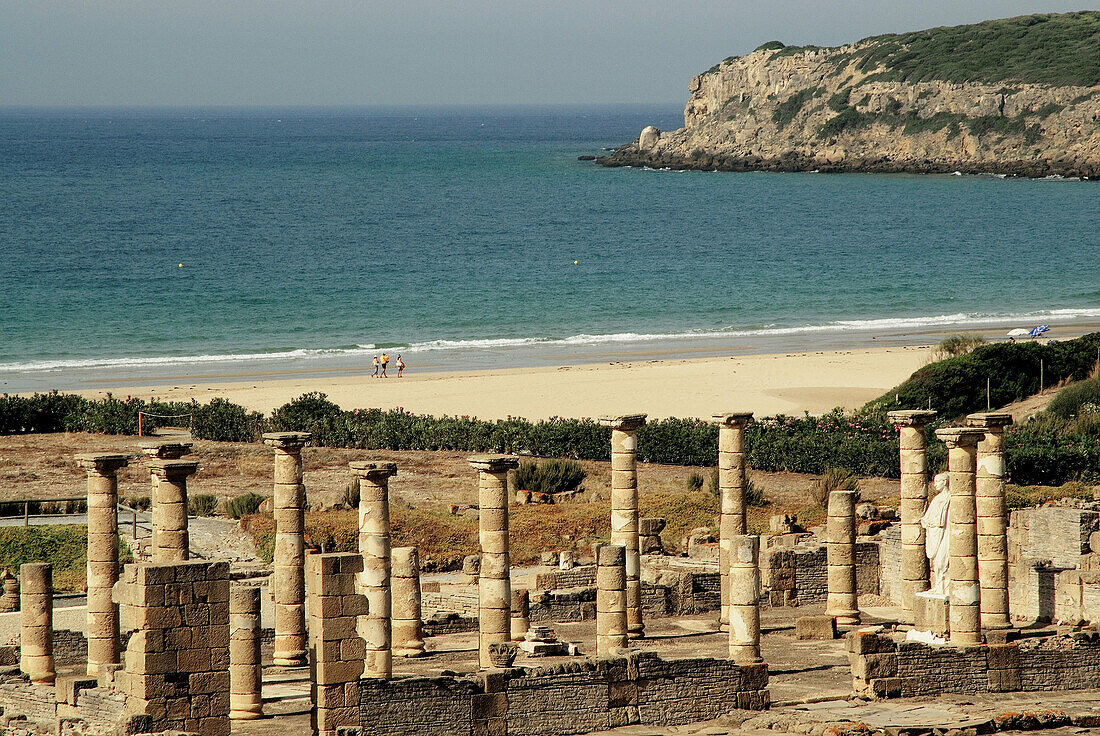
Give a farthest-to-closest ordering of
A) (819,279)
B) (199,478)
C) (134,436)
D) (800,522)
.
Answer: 1. (819,279)
2. (134,436)
3. (199,478)
4. (800,522)

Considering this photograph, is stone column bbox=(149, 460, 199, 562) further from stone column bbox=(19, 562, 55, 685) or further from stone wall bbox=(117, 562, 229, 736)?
stone wall bbox=(117, 562, 229, 736)

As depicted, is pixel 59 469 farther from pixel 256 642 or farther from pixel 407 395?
pixel 256 642

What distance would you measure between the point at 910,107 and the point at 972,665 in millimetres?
136612

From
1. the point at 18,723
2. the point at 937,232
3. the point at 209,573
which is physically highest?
the point at 937,232

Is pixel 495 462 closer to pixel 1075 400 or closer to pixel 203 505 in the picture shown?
pixel 203 505

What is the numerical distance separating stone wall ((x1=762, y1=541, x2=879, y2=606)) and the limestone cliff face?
120 m

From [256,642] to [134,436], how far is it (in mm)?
22050

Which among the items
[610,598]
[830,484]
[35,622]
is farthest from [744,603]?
[830,484]

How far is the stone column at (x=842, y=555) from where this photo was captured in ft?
71.7

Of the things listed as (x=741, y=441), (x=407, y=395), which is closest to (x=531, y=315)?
(x=407, y=395)

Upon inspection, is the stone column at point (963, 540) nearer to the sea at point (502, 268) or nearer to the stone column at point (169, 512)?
the stone column at point (169, 512)

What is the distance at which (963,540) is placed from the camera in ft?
63.6

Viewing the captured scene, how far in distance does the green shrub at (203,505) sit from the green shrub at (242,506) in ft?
0.93

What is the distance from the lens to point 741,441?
21.3m
